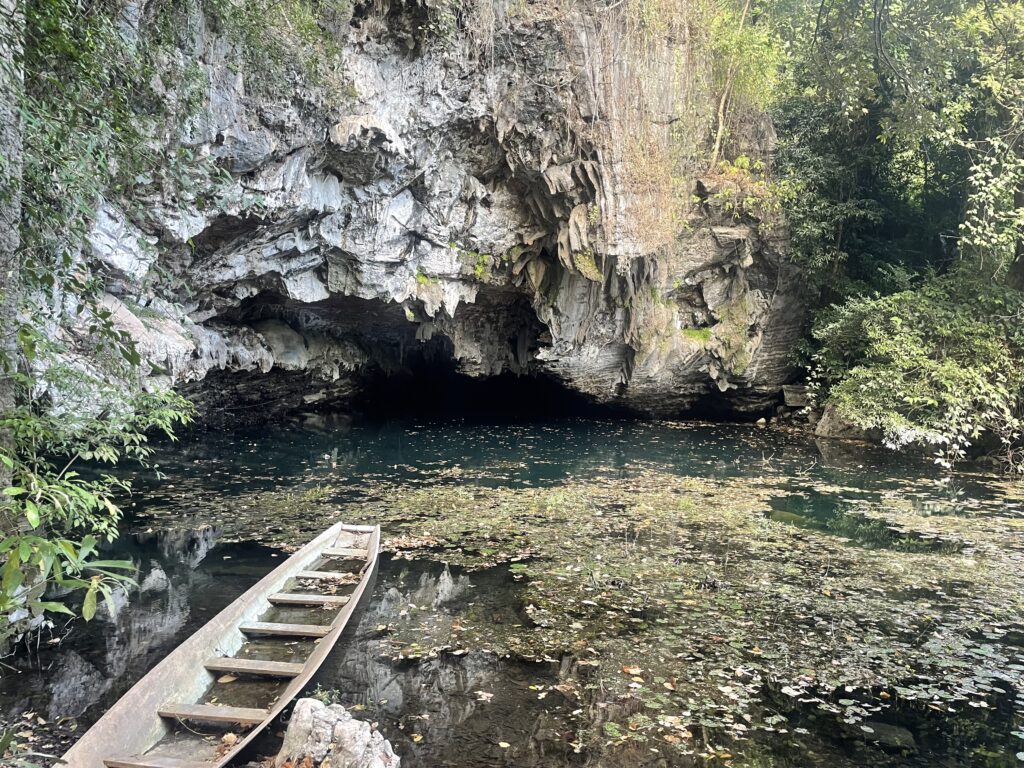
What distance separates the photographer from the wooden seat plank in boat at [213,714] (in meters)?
3.99

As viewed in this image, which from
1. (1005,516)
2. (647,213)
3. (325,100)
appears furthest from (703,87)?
(1005,516)

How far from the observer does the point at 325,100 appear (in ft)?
35.8

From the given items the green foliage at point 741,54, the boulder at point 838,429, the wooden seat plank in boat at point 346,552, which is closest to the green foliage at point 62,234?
the wooden seat plank in boat at point 346,552

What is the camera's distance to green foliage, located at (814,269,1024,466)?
530 inches

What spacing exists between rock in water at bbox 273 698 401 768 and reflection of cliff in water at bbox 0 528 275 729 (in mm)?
1206

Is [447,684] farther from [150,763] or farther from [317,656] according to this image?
[150,763]

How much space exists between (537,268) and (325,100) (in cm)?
708

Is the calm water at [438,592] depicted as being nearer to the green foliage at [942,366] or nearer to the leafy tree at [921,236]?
the green foliage at [942,366]

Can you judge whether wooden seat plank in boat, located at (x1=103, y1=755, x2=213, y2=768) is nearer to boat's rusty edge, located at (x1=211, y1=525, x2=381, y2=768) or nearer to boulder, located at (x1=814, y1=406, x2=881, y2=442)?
boat's rusty edge, located at (x1=211, y1=525, x2=381, y2=768)

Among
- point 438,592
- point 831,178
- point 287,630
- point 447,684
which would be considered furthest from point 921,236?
point 287,630

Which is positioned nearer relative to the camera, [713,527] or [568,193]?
[713,527]

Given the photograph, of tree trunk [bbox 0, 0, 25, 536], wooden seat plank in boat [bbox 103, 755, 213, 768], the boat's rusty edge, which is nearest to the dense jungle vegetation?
tree trunk [bbox 0, 0, 25, 536]

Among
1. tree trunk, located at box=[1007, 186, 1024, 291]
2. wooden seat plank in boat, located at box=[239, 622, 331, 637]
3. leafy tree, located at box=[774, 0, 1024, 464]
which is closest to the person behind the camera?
wooden seat plank in boat, located at box=[239, 622, 331, 637]

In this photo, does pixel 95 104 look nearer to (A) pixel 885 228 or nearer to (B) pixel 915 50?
(B) pixel 915 50
